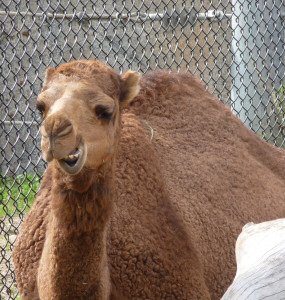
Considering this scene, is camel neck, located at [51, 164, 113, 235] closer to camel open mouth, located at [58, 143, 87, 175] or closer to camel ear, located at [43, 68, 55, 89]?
camel open mouth, located at [58, 143, 87, 175]

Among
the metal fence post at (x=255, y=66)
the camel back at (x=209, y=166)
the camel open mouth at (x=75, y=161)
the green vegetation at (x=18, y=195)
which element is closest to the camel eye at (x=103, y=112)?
the camel open mouth at (x=75, y=161)

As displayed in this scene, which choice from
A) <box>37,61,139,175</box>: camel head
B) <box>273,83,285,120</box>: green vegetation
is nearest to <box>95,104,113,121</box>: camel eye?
<box>37,61,139,175</box>: camel head

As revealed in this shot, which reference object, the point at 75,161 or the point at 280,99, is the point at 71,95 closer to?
the point at 75,161

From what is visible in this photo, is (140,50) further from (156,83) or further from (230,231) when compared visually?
(230,231)

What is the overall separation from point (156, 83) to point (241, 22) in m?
3.35

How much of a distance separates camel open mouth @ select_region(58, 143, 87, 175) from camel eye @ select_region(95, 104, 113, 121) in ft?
0.77

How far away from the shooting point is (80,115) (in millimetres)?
2914

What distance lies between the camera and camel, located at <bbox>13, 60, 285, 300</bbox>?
120 inches

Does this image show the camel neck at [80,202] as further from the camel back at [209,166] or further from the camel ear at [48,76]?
the camel back at [209,166]

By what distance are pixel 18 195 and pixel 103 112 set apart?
3049mm

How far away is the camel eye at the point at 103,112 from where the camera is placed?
3037 mm

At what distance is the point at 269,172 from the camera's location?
15.5ft

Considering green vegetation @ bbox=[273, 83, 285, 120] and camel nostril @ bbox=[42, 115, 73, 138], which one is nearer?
camel nostril @ bbox=[42, 115, 73, 138]

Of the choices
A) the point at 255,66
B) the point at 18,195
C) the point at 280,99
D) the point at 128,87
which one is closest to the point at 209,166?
the point at 128,87
